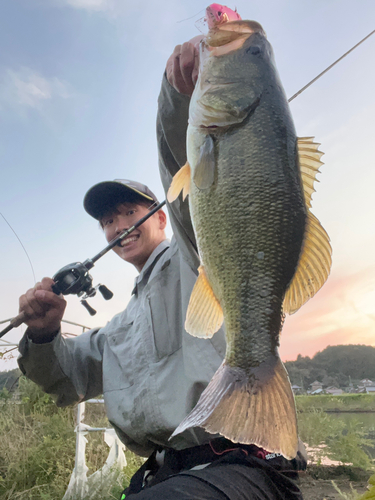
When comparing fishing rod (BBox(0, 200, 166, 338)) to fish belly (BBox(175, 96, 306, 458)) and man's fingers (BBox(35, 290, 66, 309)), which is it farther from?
fish belly (BBox(175, 96, 306, 458))

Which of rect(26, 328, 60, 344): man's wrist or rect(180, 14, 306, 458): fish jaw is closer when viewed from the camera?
rect(180, 14, 306, 458): fish jaw

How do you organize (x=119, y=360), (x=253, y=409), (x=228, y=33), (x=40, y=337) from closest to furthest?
(x=253, y=409), (x=228, y=33), (x=119, y=360), (x=40, y=337)

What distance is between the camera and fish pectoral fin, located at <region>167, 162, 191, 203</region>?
125cm

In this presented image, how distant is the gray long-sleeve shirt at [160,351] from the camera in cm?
175

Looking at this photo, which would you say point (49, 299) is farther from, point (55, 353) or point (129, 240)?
point (129, 240)

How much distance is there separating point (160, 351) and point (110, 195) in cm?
149

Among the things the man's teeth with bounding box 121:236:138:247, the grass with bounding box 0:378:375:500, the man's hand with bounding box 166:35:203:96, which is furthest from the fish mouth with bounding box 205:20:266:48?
the grass with bounding box 0:378:375:500

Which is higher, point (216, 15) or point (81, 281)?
point (216, 15)

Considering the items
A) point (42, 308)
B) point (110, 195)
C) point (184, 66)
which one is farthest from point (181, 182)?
point (110, 195)

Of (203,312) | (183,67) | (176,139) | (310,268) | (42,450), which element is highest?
Result: (183,67)

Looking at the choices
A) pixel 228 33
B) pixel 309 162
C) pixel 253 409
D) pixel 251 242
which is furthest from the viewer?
pixel 228 33

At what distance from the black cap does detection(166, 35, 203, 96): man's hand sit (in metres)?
1.31

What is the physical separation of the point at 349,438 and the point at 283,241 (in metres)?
7.30

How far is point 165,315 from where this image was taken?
6.89ft
